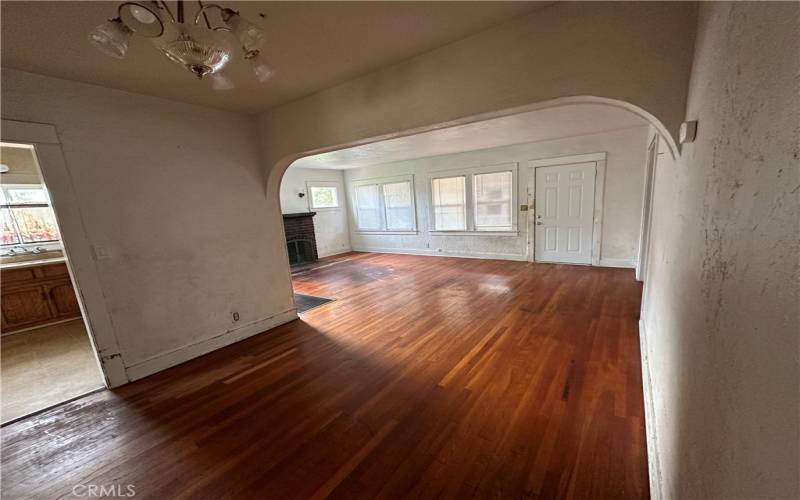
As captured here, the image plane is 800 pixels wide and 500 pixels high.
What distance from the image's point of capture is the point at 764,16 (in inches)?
22.5

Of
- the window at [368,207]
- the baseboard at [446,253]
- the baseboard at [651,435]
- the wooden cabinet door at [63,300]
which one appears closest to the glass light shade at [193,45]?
the baseboard at [651,435]

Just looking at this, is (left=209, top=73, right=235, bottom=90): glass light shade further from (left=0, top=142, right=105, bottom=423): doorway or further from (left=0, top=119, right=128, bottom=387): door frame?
(left=0, top=142, right=105, bottom=423): doorway

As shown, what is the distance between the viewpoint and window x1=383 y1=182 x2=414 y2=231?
7508mm

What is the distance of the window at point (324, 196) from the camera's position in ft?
25.1

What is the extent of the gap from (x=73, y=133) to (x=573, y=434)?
406 cm

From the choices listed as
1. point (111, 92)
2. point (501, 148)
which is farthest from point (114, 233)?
point (501, 148)

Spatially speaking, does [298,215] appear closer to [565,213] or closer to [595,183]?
[565,213]

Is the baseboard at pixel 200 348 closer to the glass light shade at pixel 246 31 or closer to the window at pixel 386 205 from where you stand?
the glass light shade at pixel 246 31

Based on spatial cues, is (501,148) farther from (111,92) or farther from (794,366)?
(794,366)

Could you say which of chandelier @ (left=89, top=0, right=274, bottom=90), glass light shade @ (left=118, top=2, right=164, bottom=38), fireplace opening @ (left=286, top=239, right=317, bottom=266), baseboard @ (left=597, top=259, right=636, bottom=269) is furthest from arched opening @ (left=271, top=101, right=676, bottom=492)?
glass light shade @ (left=118, top=2, right=164, bottom=38)

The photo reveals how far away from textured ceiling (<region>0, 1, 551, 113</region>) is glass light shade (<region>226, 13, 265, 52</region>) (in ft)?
0.94

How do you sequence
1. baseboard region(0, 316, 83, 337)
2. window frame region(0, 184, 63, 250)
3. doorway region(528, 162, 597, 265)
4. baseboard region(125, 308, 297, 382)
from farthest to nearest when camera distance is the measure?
doorway region(528, 162, 597, 265) < window frame region(0, 184, 63, 250) < baseboard region(0, 316, 83, 337) < baseboard region(125, 308, 297, 382)

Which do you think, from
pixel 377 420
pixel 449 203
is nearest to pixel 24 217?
pixel 377 420

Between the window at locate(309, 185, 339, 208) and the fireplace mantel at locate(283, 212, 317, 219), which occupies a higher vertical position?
the window at locate(309, 185, 339, 208)
